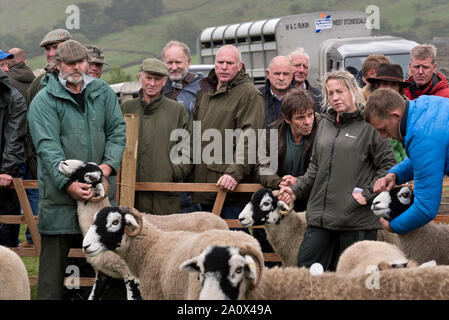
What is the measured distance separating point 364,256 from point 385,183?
517 millimetres

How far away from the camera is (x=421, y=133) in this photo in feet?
12.2

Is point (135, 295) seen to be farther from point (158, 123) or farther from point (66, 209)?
point (158, 123)

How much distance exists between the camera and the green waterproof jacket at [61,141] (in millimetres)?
4910

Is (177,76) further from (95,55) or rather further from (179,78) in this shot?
(95,55)

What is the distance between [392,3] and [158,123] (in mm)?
78472

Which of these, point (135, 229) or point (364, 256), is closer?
point (364, 256)

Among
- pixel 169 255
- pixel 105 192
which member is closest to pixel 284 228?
pixel 169 255

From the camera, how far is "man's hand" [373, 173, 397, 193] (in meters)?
4.50

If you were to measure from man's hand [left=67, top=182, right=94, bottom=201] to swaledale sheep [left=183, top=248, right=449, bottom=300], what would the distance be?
4.95 ft

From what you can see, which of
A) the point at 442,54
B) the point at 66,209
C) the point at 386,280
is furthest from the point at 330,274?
the point at 442,54

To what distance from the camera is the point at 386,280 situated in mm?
3699

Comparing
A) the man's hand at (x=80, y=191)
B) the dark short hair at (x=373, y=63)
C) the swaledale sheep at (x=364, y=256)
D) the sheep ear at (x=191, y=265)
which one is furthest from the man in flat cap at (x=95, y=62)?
the sheep ear at (x=191, y=265)

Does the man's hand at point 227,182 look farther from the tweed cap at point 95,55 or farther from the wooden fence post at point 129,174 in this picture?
the tweed cap at point 95,55

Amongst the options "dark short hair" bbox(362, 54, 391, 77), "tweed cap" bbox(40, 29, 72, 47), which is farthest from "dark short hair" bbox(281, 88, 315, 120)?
"tweed cap" bbox(40, 29, 72, 47)
